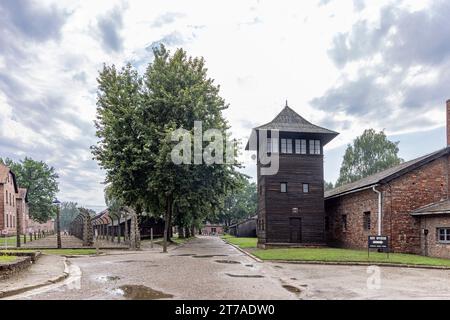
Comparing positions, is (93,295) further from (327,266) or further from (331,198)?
(331,198)

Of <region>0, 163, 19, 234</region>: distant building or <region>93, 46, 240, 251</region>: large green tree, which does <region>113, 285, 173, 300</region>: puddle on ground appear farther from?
<region>0, 163, 19, 234</region>: distant building

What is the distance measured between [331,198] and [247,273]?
2043 cm

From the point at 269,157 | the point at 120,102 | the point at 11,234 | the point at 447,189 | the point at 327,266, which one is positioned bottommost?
the point at 11,234

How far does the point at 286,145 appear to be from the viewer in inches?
1144

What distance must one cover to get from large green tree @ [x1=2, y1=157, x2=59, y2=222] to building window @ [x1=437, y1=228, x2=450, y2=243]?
3091 inches

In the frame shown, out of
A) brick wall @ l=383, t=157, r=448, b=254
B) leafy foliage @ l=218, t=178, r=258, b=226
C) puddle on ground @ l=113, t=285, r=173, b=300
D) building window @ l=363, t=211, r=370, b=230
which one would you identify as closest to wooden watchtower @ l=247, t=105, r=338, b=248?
building window @ l=363, t=211, r=370, b=230

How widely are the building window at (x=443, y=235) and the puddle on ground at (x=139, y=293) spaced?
670 inches

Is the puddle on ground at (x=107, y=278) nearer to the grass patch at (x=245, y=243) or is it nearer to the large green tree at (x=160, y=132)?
the large green tree at (x=160, y=132)

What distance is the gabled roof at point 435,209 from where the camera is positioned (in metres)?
20.7

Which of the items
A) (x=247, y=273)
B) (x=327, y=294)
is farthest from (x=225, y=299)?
(x=247, y=273)

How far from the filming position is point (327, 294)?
32.2ft

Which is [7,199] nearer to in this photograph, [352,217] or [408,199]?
[352,217]

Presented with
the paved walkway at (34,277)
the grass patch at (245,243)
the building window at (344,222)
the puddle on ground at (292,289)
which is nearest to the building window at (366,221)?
the building window at (344,222)
